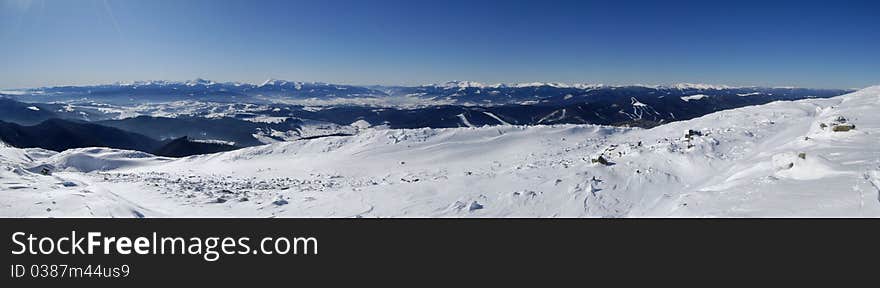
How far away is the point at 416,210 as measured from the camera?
42.2ft

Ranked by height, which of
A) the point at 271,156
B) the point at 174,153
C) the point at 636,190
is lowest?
the point at 174,153

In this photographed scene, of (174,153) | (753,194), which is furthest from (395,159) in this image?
(174,153)
